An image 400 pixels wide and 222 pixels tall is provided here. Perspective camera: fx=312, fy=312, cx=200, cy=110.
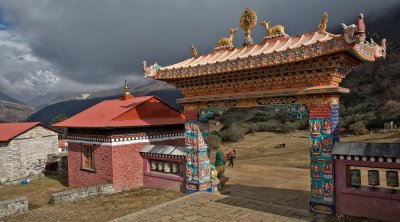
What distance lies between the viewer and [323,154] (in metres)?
8.48

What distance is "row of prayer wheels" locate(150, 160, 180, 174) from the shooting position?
12562 millimetres

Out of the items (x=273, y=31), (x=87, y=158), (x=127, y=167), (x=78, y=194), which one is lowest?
(x=78, y=194)

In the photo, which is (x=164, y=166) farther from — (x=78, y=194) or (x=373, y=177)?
(x=373, y=177)

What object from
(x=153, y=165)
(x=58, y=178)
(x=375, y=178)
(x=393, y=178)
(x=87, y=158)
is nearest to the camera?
(x=393, y=178)

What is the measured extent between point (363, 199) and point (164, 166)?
7592mm

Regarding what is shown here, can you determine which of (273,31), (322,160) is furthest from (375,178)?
(273,31)

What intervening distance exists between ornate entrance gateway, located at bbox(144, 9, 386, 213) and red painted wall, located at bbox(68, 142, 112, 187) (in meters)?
3.90

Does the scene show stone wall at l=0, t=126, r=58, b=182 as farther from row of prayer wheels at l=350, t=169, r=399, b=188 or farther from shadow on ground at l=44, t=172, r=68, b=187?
row of prayer wheels at l=350, t=169, r=399, b=188

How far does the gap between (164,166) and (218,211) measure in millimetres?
4301

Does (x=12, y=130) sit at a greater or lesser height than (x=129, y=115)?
lesser

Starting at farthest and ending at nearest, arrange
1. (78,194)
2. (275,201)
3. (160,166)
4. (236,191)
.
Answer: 1. (160,166)
2. (236,191)
3. (78,194)
4. (275,201)

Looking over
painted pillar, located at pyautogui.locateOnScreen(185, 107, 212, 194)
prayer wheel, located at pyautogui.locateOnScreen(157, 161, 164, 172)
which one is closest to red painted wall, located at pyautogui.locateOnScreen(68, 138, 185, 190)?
prayer wheel, located at pyautogui.locateOnScreen(157, 161, 164, 172)

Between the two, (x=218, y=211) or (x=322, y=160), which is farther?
(x=218, y=211)

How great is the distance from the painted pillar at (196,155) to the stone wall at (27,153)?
1453 centimetres
